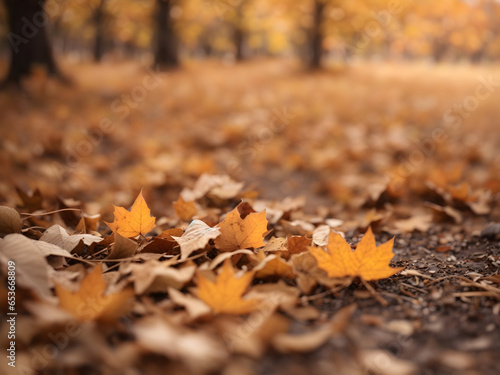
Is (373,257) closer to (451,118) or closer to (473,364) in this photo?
(473,364)

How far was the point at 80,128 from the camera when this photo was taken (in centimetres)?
459

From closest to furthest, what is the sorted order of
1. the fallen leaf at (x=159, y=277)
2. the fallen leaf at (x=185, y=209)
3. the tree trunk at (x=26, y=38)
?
the fallen leaf at (x=159, y=277), the fallen leaf at (x=185, y=209), the tree trunk at (x=26, y=38)

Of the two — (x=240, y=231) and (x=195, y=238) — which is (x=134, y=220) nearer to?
(x=195, y=238)

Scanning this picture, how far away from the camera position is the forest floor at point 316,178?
848 mm

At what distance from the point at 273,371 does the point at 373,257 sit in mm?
458

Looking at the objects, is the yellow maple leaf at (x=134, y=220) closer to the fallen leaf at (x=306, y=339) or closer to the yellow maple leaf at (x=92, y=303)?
the yellow maple leaf at (x=92, y=303)

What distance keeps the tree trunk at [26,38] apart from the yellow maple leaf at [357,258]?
22.7ft

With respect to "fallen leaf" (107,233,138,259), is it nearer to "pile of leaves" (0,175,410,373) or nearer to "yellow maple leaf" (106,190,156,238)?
"pile of leaves" (0,175,410,373)

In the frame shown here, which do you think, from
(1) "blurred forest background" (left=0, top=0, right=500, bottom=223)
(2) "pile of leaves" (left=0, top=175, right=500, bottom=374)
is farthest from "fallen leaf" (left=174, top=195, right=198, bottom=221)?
(1) "blurred forest background" (left=0, top=0, right=500, bottom=223)

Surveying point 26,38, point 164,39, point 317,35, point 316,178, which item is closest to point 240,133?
point 316,178

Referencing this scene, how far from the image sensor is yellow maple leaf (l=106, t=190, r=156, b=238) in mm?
1298

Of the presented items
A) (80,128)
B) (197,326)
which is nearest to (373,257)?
(197,326)

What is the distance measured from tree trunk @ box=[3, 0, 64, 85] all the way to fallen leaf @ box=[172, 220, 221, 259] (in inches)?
258

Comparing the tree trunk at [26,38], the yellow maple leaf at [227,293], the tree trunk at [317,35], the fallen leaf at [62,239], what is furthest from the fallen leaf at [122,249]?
the tree trunk at [317,35]
